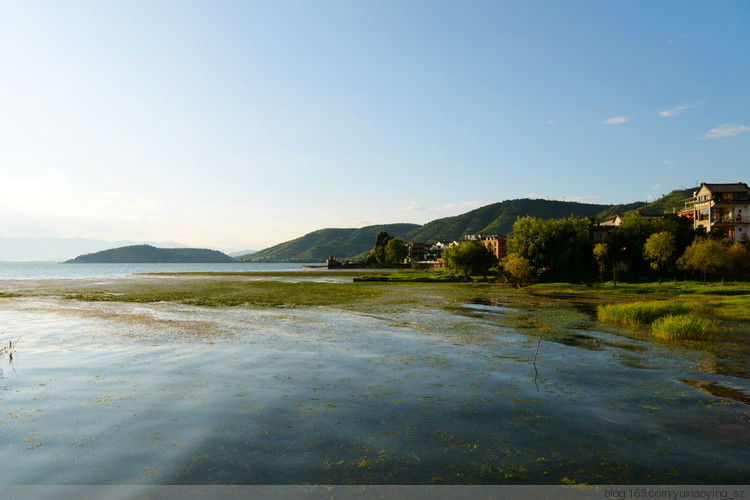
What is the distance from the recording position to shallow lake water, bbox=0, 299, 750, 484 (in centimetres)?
1009

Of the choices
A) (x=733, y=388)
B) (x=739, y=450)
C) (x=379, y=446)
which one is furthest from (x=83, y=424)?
(x=733, y=388)

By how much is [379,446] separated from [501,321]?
25302mm

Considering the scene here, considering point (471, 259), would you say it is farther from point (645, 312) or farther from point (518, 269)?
point (645, 312)

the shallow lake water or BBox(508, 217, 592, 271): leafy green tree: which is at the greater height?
BBox(508, 217, 592, 271): leafy green tree

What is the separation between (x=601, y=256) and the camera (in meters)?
77.6

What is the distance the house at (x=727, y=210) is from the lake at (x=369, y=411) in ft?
263

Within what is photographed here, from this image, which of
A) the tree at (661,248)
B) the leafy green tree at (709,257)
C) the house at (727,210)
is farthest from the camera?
the house at (727,210)

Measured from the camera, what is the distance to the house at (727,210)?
82875 mm

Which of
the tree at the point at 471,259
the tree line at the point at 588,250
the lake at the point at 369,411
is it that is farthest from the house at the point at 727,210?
the lake at the point at 369,411

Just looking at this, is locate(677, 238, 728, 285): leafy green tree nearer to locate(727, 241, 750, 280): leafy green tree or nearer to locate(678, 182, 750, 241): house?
locate(727, 241, 750, 280): leafy green tree

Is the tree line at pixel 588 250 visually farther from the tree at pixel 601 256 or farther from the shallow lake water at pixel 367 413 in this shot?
the shallow lake water at pixel 367 413

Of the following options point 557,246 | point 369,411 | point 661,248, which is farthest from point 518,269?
point 369,411

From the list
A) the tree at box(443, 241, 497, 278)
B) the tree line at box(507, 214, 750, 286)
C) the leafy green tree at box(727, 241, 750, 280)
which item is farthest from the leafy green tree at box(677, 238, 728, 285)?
the tree at box(443, 241, 497, 278)

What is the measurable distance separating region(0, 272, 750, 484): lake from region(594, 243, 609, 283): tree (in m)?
52.9
